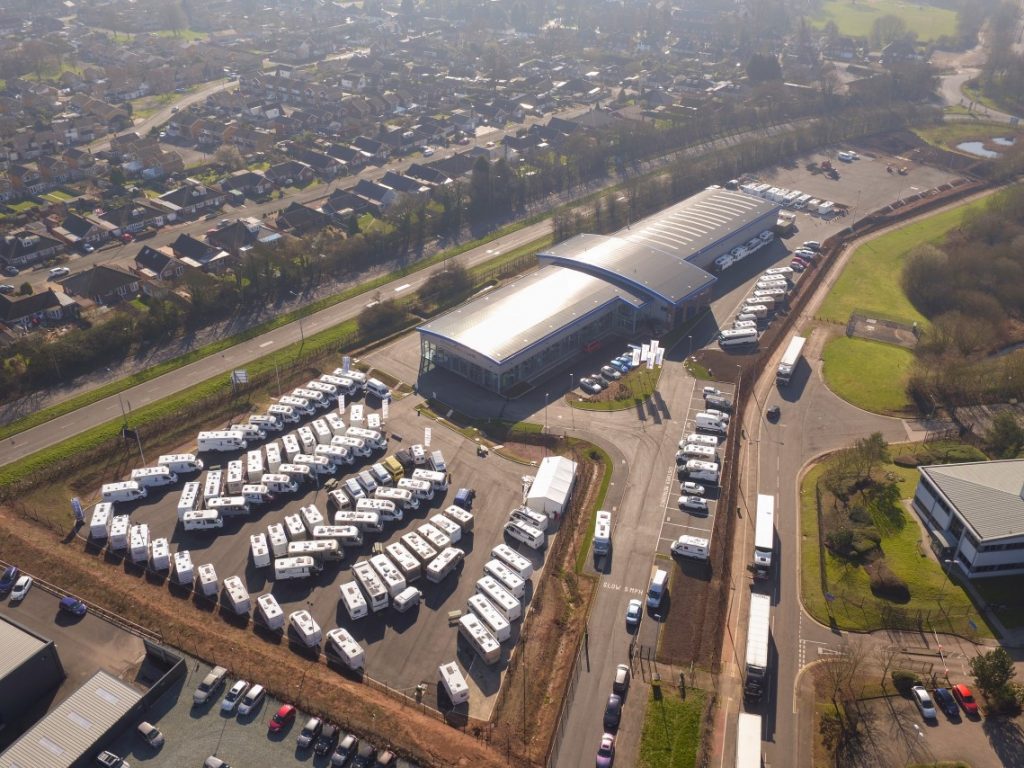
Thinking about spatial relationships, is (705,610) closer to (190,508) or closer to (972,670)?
(972,670)

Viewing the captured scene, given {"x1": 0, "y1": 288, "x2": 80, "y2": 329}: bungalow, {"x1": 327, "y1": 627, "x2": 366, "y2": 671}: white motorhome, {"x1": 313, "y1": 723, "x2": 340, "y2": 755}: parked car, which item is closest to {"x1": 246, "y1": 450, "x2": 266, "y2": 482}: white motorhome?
{"x1": 327, "y1": 627, "x2": 366, "y2": 671}: white motorhome

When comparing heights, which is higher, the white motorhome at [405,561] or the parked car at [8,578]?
the white motorhome at [405,561]

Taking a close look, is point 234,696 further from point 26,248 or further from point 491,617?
point 26,248

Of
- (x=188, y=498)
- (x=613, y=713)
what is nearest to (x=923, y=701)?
(x=613, y=713)

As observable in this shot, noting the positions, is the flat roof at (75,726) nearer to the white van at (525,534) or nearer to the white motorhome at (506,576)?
the white motorhome at (506,576)

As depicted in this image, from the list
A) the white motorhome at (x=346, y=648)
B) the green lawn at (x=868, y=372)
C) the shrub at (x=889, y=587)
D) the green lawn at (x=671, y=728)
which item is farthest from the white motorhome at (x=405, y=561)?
the green lawn at (x=868, y=372)

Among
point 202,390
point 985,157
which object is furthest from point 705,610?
point 985,157
